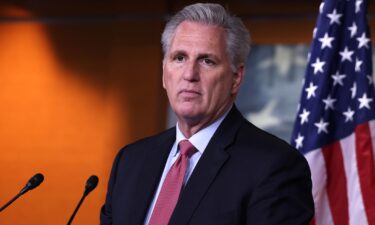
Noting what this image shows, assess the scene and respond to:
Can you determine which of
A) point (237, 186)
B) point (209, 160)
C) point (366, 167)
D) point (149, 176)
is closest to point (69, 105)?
point (366, 167)

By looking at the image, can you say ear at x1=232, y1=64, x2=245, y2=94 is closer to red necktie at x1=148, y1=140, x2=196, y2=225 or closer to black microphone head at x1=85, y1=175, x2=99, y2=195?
red necktie at x1=148, y1=140, x2=196, y2=225

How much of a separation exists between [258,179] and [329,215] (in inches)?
43.1

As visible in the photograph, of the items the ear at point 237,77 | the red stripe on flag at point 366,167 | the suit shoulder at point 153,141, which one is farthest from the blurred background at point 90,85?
the ear at point 237,77

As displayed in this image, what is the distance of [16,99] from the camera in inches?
221

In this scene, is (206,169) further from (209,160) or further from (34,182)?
(34,182)

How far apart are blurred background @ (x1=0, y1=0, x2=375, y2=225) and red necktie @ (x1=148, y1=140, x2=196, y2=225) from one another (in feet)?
9.85

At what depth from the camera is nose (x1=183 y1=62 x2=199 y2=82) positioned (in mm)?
1924

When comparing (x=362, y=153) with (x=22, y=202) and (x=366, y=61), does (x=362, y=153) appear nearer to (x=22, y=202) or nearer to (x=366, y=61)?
(x=366, y=61)

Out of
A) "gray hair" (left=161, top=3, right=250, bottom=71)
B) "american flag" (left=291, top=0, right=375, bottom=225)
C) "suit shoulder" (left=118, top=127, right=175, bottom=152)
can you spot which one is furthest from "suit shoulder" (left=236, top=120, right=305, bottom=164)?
"american flag" (left=291, top=0, right=375, bottom=225)

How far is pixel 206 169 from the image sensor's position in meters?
1.88

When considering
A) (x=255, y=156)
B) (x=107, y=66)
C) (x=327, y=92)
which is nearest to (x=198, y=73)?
(x=255, y=156)

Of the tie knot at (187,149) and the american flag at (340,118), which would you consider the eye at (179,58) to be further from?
the american flag at (340,118)

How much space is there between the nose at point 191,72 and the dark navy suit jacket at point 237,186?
0.58 ft

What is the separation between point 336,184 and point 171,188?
42.8 inches
